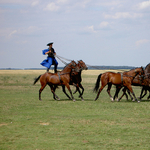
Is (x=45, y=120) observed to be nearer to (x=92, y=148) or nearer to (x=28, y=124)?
(x=28, y=124)

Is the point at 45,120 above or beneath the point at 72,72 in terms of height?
beneath

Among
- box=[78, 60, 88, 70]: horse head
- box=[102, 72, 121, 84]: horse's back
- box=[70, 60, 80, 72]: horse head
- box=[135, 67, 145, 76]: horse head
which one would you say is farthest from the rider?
box=[135, 67, 145, 76]: horse head

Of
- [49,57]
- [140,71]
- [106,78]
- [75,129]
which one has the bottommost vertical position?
[75,129]

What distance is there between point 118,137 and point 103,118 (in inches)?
107

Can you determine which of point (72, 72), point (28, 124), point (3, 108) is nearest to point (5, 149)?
point (28, 124)

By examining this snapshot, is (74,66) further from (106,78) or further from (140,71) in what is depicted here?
(140,71)

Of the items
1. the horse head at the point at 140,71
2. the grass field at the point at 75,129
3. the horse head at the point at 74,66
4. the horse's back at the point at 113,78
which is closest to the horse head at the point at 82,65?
the horse head at the point at 74,66

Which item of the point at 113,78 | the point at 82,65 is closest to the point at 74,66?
the point at 82,65

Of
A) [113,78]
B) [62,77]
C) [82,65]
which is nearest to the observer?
[113,78]

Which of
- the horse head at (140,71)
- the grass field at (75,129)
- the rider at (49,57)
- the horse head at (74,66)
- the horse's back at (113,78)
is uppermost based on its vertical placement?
the rider at (49,57)

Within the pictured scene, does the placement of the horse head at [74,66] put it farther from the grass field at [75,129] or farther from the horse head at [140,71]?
the grass field at [75,129]

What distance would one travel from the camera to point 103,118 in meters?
10.3

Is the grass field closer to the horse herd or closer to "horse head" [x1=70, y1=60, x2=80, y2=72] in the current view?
the horse herd

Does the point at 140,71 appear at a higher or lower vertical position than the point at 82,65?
lower
